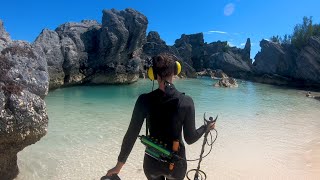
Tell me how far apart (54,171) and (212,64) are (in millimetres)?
85965

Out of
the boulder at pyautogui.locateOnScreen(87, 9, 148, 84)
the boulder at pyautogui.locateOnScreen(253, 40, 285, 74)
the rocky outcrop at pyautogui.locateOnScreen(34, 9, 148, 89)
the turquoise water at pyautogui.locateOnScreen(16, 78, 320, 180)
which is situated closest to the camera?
the turquoise water at pyautogui.locateOnScreen(16, 78, 320, 180)

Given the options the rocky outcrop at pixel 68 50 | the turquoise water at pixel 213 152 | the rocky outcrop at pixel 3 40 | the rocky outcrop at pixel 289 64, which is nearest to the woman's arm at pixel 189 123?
the turquoise water at pixel 213 152

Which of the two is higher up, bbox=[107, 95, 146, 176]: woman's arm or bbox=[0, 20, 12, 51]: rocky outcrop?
bbox=[0, 20, 12, 51]: rocky outcrop

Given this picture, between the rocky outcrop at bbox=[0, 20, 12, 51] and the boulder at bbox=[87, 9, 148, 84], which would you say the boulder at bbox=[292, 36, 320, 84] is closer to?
the boulder at bbox=[87, 9, 148, 84]

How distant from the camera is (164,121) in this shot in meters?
3.66

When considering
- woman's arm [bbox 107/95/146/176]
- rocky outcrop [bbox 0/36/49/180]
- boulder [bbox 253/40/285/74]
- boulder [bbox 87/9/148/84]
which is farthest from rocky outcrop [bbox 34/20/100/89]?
boulder [bbox 253/40/285/74]

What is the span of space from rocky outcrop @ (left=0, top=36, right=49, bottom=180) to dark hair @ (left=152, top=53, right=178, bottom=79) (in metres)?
3.69

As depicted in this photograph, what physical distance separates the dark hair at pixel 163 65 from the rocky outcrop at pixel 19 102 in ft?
12.1

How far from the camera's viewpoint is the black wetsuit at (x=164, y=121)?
11.8 ft

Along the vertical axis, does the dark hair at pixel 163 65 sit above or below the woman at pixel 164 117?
above

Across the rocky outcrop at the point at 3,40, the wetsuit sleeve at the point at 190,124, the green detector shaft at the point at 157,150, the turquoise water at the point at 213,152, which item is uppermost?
the rocky outcrop at the point at 3,40

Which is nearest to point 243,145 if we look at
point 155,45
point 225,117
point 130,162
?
point 130,162

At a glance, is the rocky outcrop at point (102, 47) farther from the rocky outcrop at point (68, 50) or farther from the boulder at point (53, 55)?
the boulder at point (53, 55)

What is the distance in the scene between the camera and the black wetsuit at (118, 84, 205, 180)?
361 centimetres
